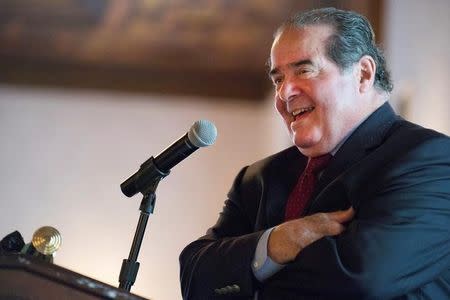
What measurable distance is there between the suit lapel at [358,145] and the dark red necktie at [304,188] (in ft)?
0.19

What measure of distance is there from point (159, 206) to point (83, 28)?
1.47 metres

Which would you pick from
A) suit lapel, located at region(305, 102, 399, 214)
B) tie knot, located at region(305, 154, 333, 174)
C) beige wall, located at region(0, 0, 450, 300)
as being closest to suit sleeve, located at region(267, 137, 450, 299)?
suit lapel, located at region(305, 102, 399, 214)

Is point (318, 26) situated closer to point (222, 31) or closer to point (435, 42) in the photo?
point (435, 42)

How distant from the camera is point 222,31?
638 centimetres

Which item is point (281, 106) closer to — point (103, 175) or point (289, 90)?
point (289, 90)

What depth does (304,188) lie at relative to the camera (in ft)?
6.91

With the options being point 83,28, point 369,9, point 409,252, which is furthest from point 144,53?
point 409,252

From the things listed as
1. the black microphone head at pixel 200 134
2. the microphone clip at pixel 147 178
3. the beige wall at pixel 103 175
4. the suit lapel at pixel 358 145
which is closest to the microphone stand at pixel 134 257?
the microphone clip at pixel 147 178

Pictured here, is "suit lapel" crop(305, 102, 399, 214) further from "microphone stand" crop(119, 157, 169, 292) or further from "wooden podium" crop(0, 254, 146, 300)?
"wooden podium" crop(0, 254, 146, 300)

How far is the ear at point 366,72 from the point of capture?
2.17m

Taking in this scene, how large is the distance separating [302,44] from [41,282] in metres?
1.01

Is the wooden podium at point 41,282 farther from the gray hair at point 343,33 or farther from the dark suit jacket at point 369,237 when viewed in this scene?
the gray hair at point 343,33

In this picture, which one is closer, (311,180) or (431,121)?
(311,180)

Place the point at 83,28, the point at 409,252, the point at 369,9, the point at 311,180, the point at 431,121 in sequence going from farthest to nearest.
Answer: the point at 83,28 → the point at 369,9 → the point at 431,121 → the point at 311,180 → the point at 409,252
